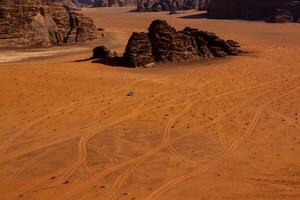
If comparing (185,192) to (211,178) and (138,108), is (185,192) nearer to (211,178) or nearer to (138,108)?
(211,178)

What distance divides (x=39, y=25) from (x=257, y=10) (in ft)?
119

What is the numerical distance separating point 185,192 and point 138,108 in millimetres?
5637

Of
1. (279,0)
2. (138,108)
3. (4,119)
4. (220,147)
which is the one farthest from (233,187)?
(279,0)

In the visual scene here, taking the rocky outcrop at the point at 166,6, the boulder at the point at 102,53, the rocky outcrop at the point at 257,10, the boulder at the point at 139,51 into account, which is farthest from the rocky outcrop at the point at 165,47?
the rocky outcrop at the point at 166,6

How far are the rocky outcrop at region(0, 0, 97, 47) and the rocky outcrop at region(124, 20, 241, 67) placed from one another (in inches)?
344

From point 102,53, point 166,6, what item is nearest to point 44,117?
point 102,53

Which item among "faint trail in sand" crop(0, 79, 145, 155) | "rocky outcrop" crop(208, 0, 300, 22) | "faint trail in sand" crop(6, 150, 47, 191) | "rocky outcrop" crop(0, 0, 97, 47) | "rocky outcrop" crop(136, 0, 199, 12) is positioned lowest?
"rocky outcrop" crop(136, 0, 199, 12)

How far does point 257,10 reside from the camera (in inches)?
2254

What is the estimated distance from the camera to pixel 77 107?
1325 centimetres

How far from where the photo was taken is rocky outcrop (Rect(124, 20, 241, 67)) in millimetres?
20375

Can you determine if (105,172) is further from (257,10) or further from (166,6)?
(166,6)

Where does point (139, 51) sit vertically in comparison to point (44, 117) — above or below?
above

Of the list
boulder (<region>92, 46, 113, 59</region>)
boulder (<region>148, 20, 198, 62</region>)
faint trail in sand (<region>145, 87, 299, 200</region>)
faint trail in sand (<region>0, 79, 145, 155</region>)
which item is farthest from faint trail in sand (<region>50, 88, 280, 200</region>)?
boulder (<region>92, 46, 113, 59</region>)

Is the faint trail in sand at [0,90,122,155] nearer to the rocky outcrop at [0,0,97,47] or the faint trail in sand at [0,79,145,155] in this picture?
the faint trail in sand at [0,79,145,155]
